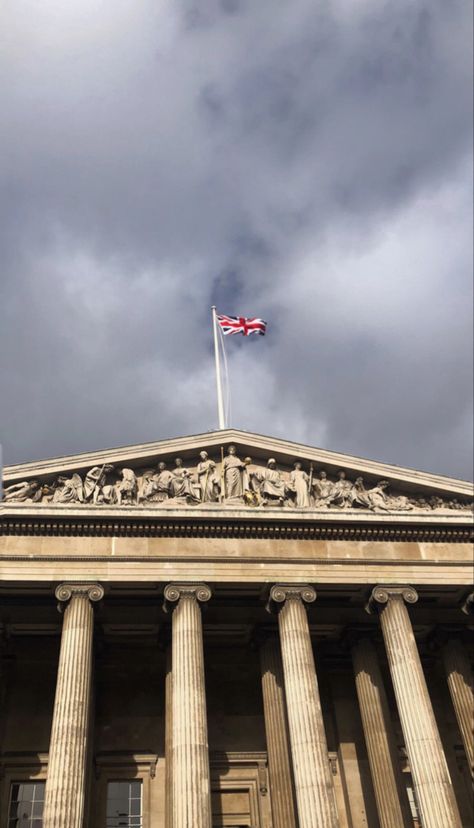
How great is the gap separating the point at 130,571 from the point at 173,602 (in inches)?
61.4

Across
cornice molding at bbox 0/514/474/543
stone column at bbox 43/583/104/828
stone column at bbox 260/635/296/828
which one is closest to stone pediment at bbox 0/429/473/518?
cornice molding at bbox 0/514/474/543

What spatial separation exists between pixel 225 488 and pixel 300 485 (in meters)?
2.49

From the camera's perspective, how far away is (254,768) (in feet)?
83.9

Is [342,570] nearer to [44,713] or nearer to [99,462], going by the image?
[99,462]

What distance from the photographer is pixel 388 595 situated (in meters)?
23.7

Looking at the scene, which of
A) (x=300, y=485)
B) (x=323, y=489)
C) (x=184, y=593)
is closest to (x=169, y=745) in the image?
(x=184, y=593)

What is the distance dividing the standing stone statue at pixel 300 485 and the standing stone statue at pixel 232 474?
5.66 ft

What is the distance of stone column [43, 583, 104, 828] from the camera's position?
18594 millimetres

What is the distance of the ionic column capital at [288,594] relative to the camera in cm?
2306


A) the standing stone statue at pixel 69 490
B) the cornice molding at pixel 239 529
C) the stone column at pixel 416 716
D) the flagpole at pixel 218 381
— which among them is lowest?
the stone column at pixel 416 716

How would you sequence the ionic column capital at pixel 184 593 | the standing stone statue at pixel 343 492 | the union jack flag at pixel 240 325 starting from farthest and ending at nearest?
1. the union jack flag at pixel 240 325
2. the standing stone statue at pixel 343 492
3. the ionic column capital at pixel 184 593

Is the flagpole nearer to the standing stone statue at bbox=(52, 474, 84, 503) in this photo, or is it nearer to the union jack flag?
the union jack flag

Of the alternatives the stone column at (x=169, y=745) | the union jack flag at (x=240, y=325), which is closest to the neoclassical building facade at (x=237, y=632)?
the stone column at (x=169, y=745)

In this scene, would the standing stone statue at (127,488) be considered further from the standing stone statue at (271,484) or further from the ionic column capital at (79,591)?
the standing stone statue at (271,484)
